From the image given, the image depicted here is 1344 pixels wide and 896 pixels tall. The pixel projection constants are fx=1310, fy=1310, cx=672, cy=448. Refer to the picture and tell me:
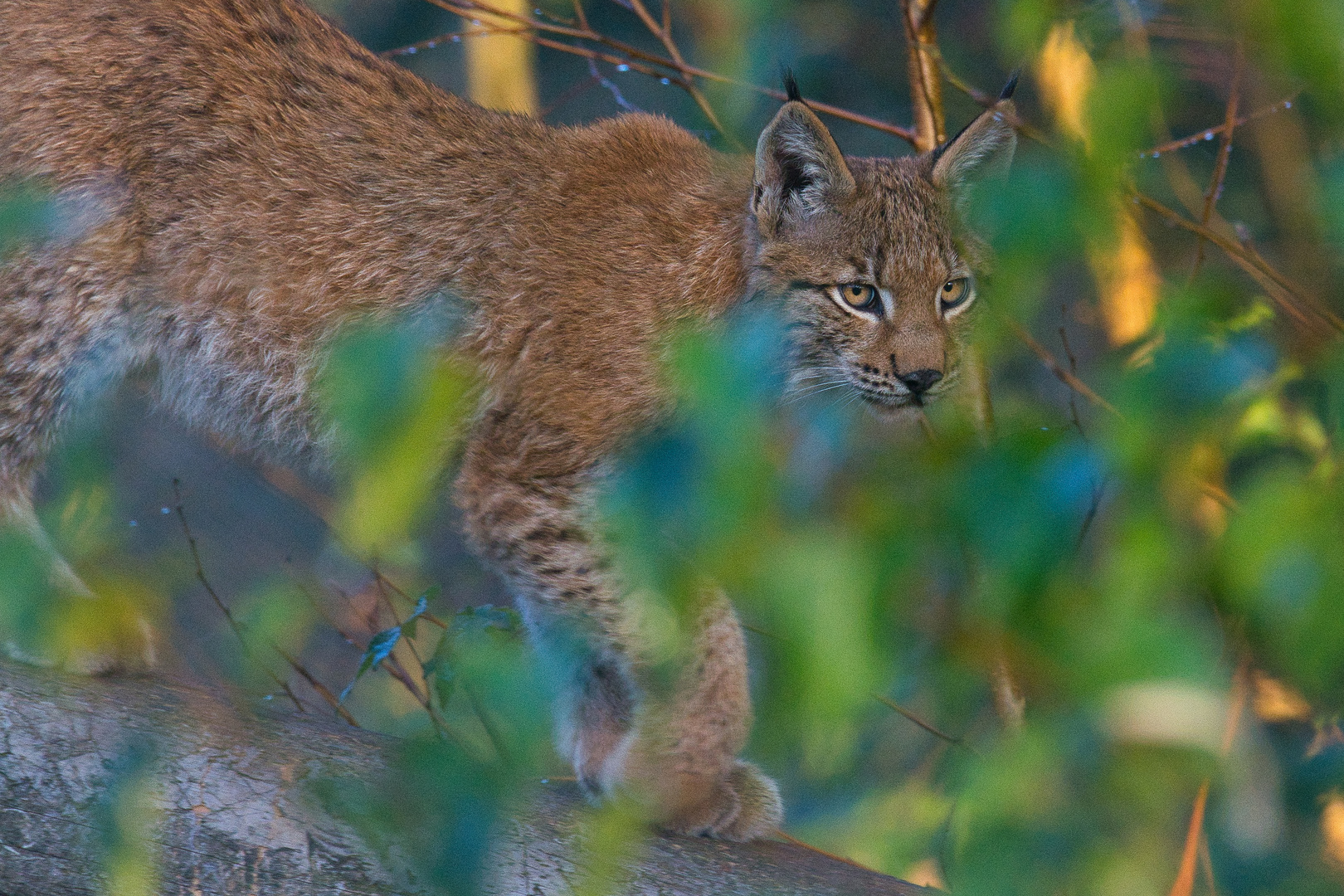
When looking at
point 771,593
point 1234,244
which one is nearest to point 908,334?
point 1234,244

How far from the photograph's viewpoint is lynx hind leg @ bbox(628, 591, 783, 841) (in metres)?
2.88

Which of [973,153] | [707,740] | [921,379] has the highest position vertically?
[973,153]

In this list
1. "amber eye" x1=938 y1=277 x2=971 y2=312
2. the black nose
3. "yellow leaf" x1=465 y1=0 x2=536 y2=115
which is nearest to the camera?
the black nose

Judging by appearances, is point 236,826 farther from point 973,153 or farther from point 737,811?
point 973,153

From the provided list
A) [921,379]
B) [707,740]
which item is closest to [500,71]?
[921,379]

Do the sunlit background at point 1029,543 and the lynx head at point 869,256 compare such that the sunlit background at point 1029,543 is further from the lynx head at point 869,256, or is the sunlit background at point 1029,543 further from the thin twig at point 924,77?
the thin twig at point 924,77

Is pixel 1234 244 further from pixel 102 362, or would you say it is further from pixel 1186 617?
pixel 102 362

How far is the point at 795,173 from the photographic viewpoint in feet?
10.1

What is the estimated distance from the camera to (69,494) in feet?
9.25

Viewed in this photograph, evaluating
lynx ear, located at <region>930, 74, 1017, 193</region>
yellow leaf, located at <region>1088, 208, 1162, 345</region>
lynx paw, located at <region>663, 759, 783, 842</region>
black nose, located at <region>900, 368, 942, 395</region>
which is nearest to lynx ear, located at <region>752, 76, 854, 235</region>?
lynx ear, located at <region>930, 74, 1017, 193</region>

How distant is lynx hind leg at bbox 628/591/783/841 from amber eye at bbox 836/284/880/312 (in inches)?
28.4

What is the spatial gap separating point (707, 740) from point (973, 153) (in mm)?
1444

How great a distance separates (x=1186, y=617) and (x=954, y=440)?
0.22 metres

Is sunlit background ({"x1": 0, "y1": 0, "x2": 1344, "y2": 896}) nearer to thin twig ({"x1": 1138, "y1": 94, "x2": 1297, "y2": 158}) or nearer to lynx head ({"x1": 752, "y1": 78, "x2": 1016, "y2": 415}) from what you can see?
thin twig ({"x1": 1138, "y1": 94, "x2": 1297, "y2": 158})
